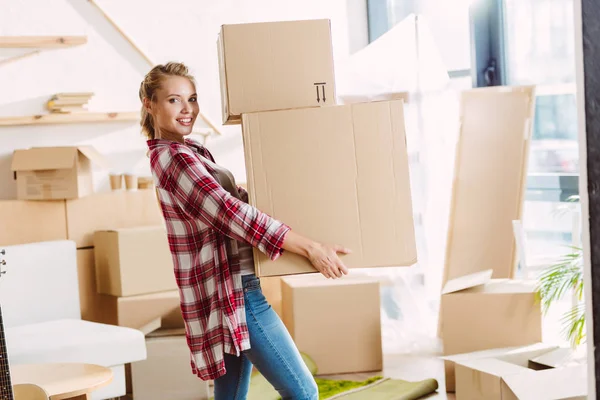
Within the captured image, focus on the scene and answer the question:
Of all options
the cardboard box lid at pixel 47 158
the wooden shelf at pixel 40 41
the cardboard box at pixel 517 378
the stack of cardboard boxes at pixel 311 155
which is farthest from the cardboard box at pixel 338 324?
the stack of cardboard boxes at pixel 311 155

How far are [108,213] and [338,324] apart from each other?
1.21 m

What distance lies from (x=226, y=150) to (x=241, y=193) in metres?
2.40

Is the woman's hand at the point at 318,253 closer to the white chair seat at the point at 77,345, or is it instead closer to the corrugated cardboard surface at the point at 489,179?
the white chair seat at the point at 77,345

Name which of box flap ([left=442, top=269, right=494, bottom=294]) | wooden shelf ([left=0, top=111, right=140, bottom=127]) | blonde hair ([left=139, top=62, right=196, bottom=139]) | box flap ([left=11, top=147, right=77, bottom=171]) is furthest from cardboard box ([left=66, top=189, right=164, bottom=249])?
blonde hair ([left=139, top=62, right=196, bottom=139])

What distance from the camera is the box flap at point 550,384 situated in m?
2.47

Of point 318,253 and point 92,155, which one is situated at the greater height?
point 92,155

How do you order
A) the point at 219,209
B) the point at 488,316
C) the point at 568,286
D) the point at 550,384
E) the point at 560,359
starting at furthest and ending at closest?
the point at 488,316, the point at 568,286, the point at 560,359, the point at 550,384, the point at 219,209

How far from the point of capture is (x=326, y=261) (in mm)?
1719

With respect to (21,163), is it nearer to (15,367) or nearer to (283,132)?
(15,367)

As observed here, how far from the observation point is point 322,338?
12.6 ft

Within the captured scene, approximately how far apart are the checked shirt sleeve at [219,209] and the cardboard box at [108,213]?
214cm

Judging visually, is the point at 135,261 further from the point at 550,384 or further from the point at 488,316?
the point at 550,384

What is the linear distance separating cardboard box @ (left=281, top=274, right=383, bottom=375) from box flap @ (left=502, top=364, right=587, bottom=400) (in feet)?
4.11

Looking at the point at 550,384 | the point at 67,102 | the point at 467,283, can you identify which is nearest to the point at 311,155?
the point at 550,384
